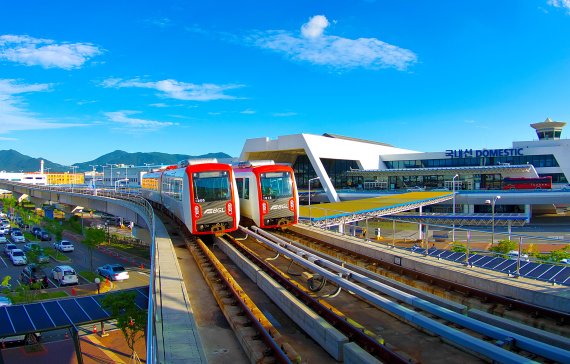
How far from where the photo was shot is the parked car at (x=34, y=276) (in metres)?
30.3

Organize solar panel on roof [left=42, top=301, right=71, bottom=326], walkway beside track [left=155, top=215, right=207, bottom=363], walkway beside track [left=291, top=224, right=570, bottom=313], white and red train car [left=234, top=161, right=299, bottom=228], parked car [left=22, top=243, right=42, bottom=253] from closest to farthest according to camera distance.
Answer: walkway beside track [left=155, top=215, right=207, bottom=363] < walkway beside track [left=291, top=224, right=570, bottom=313] < solar panel on roof [left=42, top=301, right=71, bottom=326] < white and red train car [left=234, top=161, right=299, bottom=228] < parked car [left=22, top=243, right=42, bottom=253]

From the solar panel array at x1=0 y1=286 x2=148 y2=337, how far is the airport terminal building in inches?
1525

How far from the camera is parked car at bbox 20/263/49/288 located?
30.3 metres

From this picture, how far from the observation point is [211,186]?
1631 centimetres

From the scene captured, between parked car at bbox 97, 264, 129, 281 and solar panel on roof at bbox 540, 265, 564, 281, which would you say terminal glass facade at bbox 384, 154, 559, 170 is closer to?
parked car at bbox 97, 264, 129, 281

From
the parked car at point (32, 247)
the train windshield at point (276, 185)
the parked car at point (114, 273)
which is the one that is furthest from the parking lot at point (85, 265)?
the train windshield at point (276, 185)

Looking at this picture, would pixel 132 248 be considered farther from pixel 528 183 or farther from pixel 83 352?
pixel 528 183

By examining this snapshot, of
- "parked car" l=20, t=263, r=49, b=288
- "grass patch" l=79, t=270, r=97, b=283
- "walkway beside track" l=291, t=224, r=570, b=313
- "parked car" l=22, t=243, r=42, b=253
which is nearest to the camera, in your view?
"walkway beside track" l=291, t=224, r=570, b=313

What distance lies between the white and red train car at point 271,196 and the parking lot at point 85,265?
16.9 metres

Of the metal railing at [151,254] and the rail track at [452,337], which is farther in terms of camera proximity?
the rail track at [452,337]

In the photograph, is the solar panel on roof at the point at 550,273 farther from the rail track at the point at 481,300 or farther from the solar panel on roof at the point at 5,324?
the solar panel on roof at the point at 5,324

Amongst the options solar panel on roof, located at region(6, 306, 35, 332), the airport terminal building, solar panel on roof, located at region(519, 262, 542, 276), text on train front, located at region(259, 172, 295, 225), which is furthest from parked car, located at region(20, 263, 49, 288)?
the airport terminal building

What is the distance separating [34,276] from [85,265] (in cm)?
727

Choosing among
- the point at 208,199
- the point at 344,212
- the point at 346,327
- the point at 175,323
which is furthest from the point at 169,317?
the point at 344,212
